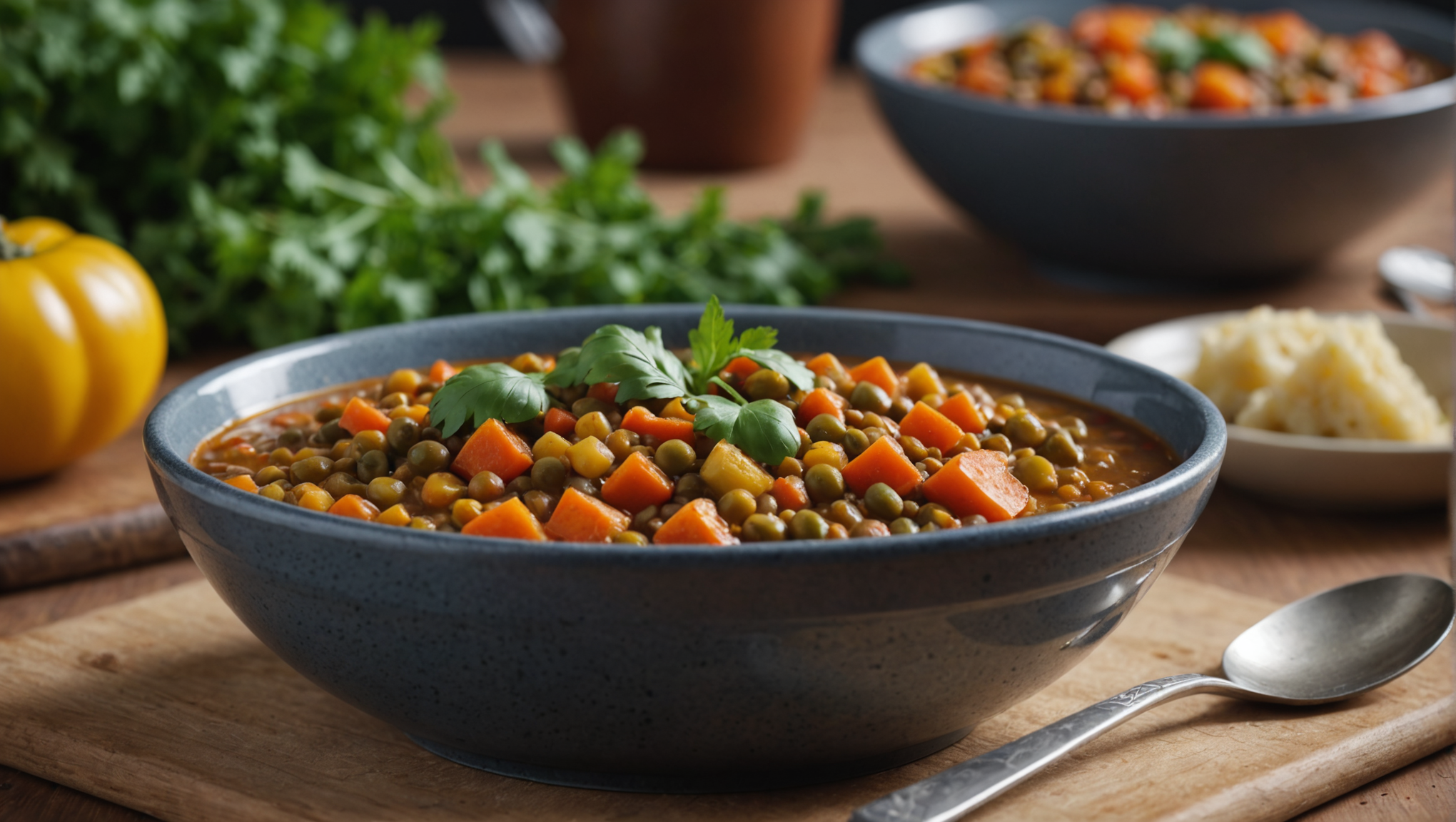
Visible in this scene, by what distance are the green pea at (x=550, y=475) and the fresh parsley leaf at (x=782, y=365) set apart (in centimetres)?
35

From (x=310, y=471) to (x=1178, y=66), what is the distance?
318cm

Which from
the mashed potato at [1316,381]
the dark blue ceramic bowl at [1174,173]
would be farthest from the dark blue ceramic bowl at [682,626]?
the dark blue ceramic bowl at [1174,173]

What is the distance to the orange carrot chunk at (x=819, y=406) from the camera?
218 cm

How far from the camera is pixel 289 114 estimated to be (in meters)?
4.37

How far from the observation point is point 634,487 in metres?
1.96

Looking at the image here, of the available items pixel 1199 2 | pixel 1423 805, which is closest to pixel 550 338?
pixel 1423 805

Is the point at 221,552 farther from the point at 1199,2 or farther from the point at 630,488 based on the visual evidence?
the point at 1199,2

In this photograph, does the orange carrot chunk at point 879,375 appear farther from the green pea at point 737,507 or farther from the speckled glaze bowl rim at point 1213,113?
the speckled glaze bowl rim at point 1213,113

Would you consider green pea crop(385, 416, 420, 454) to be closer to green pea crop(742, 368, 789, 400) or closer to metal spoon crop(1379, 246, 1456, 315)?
green pea crop(742, 368, 789, 400)

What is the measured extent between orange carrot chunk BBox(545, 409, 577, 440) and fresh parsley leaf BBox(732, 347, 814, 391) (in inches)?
10.9

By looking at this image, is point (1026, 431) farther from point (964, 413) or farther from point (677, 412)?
point (677, 412)

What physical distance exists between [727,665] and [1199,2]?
4.75 m

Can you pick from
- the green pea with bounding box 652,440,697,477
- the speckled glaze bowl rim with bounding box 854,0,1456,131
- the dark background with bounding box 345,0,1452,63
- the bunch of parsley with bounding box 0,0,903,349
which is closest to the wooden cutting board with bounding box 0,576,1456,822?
the green pea with bounding box 652,440,697,477

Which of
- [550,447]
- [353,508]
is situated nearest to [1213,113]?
[550,447]
